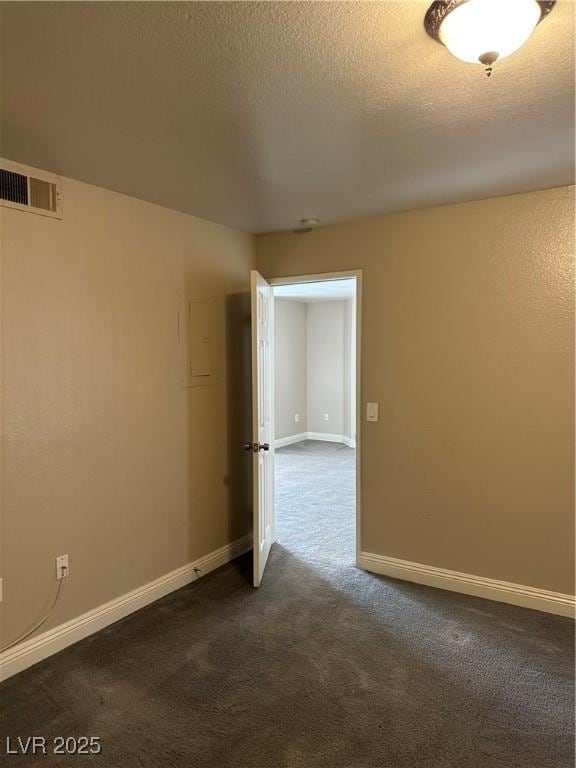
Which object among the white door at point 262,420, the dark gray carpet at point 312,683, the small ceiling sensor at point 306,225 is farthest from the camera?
the small ceiling sensor at point 306,225

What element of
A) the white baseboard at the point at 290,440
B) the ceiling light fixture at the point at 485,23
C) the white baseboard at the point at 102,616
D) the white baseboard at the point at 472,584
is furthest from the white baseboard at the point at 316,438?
the ceiling light fixture at the point at 485,23

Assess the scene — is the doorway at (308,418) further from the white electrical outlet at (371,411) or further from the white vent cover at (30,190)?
the white vent cover at (30,190)

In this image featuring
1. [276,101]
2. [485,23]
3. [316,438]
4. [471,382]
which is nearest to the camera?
[485,23]

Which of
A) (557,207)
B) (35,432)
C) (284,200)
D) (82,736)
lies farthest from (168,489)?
(557,207)

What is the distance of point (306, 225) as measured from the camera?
350cm

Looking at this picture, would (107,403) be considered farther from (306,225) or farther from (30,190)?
(306,225)

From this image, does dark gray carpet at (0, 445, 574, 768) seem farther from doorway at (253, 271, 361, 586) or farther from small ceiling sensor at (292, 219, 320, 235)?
small ceiling sensor at (292, 219, 320, 235)

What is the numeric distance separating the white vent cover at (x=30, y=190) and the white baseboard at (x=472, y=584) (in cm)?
284

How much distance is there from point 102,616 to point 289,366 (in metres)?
5.71

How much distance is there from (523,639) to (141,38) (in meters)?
3.05

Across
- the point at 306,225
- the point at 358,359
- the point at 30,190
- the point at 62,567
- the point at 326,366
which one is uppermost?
the point at 306,225

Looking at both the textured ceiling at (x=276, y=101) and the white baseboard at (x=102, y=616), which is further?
the white baseboard at (x=102, y=616)

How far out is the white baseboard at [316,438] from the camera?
26.2 ft

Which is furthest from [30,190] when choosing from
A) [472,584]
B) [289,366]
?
[289,366]
